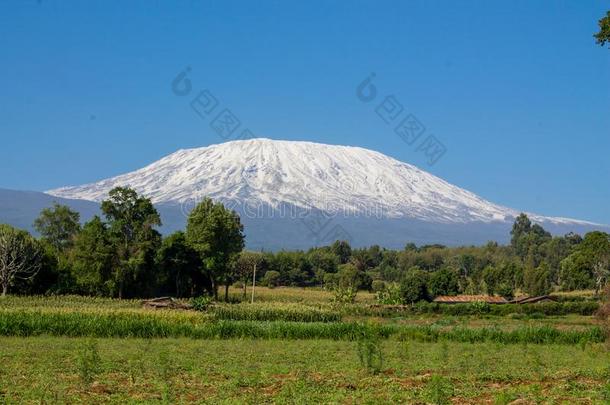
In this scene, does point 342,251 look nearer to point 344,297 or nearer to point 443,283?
point 443,283

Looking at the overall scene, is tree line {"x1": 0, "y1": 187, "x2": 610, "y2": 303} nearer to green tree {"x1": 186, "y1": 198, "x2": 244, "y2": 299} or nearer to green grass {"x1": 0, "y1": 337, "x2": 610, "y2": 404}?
green tree {"x1": 186, "y1": 198, "x2": 244, "y2": 299}

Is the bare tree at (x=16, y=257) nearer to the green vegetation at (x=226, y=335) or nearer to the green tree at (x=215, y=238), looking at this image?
the green vegetation at (x=226, y=335)

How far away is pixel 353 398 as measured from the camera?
51.4 feet

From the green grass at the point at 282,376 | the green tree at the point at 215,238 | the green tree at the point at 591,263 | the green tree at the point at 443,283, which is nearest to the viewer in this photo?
the green grass at the point at 282,376

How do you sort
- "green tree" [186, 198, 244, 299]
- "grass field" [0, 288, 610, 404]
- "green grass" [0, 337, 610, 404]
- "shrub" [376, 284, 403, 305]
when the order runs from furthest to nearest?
"shrub" [376, 284, 403, 305]
"green tree" [186, 198, 244, 299]
"grass field" [0, 288, 610, 404]
"green grass" [0, 337, 610, 404]

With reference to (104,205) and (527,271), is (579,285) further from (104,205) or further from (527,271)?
(104,205)

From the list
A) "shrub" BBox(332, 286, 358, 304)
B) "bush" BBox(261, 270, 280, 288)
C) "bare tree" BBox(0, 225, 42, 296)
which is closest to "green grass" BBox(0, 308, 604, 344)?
"bare tree" BBox(0, 225, 42, 296)

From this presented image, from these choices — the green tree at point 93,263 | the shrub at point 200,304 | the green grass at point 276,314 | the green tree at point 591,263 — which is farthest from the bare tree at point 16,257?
the green tree at point 591,263

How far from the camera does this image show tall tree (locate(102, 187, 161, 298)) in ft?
210

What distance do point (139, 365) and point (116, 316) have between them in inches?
759

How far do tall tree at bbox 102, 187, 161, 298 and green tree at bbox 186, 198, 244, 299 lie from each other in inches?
168

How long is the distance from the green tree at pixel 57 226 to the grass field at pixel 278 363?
43.6 meters

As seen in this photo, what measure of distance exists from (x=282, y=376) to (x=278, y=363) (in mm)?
4244

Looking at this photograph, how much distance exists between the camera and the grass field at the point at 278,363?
16.0 meters
